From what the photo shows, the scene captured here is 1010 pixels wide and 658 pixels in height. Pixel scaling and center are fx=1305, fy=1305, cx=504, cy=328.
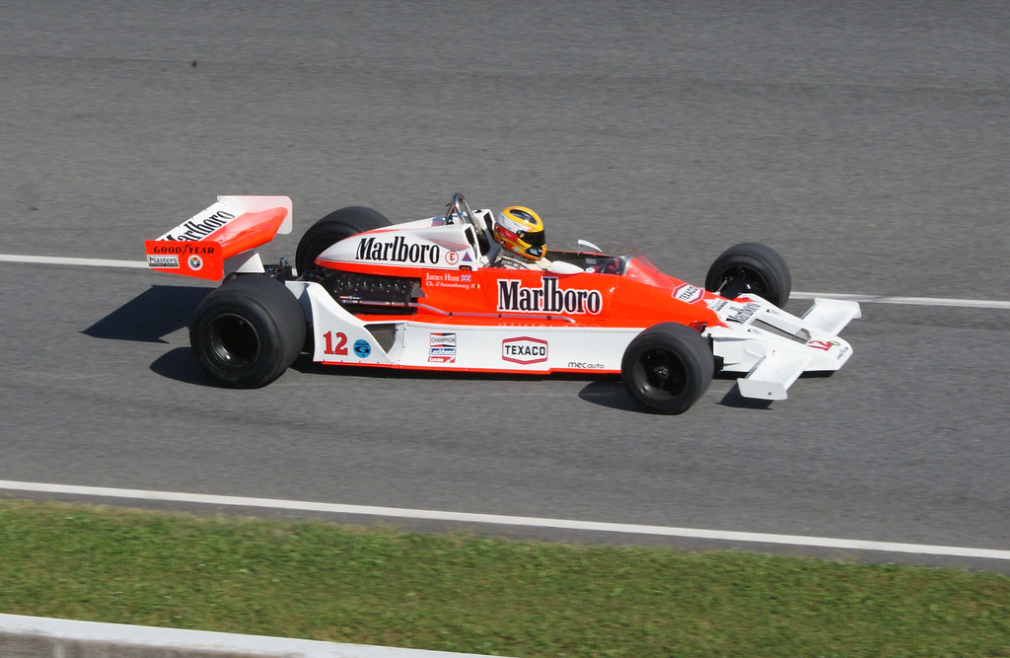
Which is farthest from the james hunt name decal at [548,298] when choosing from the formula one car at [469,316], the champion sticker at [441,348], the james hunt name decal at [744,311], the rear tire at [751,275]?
the rear tire at [751,275]

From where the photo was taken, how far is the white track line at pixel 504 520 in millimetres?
6852

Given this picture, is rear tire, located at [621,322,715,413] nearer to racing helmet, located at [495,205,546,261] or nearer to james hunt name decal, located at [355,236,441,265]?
racing helmet, located at [495,205,546,261]

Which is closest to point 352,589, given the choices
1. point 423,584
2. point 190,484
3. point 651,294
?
point 423,584

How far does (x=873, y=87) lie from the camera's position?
14.2 metres

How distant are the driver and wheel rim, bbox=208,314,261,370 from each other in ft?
5.83

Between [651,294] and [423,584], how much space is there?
335 centimetres

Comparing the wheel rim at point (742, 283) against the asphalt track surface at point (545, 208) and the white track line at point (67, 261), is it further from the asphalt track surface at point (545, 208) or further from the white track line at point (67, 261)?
the white track line at point (67, 261)

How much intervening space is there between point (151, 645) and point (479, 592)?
164 cm

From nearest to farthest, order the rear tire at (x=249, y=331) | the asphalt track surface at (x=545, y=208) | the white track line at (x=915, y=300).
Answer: the asphalt track surface at (x=545, y=208), the rear tire at (x=249, y=331), the white track line at (x=915, y=300)

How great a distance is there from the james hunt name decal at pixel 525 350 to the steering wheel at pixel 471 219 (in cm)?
85

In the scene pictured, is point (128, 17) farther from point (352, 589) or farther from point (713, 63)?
point (352, 589)

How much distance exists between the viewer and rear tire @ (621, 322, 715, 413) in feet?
26.5

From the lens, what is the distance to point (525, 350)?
28.7 ft

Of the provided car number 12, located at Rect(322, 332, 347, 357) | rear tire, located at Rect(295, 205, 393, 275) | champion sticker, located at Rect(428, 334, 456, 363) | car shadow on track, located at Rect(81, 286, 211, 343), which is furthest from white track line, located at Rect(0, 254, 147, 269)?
champion sticker, located at Rect(428, 334, 456, 363)
